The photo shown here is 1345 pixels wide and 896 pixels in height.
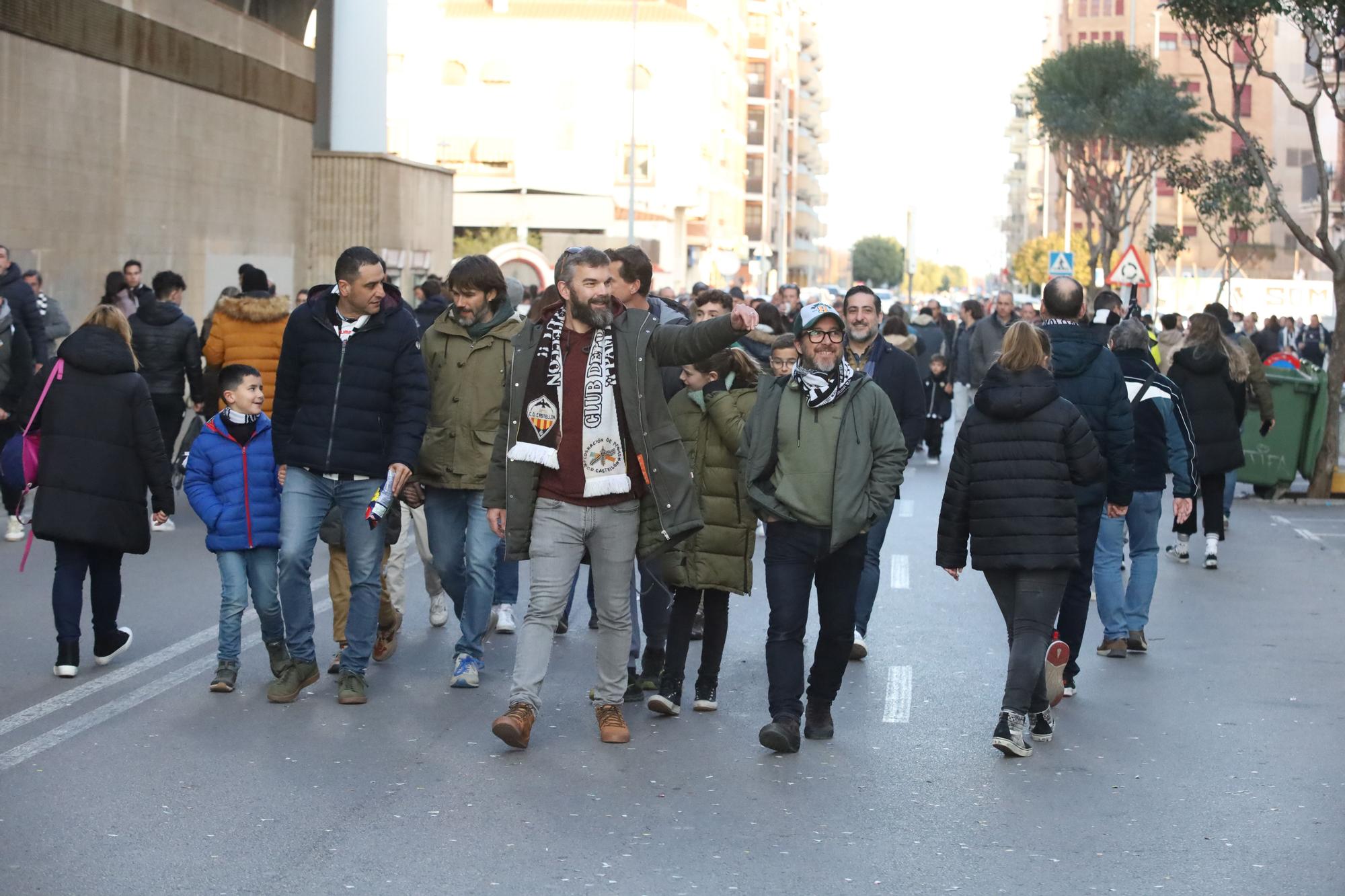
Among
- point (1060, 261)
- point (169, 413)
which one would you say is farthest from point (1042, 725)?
point (1060, 261)

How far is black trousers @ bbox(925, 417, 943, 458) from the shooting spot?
2250cm

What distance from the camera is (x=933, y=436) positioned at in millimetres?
22938

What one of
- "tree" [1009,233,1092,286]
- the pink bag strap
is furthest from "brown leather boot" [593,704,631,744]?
"tree" [1009,233,1092,286]

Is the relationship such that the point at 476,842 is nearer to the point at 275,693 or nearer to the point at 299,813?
the point at 299,813

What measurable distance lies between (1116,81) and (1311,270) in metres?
37.1

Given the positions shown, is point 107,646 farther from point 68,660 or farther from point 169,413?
point 169,413

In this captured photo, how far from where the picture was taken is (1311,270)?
85500 mm

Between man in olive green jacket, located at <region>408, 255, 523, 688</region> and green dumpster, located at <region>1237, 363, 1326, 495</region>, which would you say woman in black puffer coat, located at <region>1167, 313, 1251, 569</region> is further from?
man in olive green jacket, located at <region>408, 255, 523, 688</region>

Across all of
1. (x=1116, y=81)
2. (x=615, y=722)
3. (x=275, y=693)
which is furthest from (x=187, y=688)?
(x=1116, y=81)

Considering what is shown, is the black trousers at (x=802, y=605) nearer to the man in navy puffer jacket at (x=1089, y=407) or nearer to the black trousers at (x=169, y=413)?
the man in navy puffer jacket at (x=1089, y=407)

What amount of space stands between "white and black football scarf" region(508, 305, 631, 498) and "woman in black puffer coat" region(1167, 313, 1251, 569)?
7.40 meters

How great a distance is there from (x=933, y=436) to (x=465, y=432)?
14.9 m

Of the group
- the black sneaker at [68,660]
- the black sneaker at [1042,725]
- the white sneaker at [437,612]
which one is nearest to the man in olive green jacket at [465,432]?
the white sneaker at [437,612]

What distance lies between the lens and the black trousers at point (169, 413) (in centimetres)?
1384
